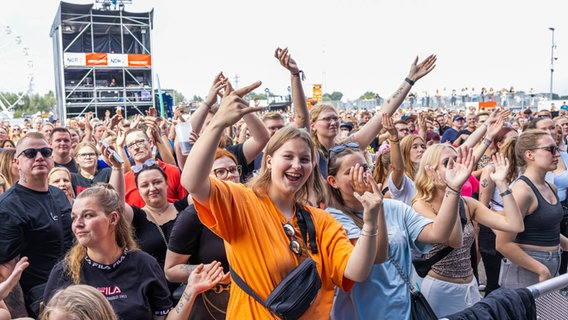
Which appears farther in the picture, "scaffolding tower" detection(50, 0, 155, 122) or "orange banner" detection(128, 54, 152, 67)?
"orange banner" detection(128, 54, 152, 67)

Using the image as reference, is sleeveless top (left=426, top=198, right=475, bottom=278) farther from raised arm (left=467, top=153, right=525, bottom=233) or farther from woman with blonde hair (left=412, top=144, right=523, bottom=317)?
raised arm (left=467, top=153, right=525, bottom=233)

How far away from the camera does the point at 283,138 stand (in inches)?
87.4

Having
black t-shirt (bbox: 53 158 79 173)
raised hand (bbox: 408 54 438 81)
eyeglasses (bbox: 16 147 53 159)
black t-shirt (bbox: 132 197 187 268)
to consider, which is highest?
raised hand (bbox: 408 54 438 81)

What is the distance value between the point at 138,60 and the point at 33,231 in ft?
107

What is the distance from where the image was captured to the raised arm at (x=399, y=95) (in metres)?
4.18

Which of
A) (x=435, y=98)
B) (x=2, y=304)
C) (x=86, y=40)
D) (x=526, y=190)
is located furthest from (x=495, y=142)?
(x=86, y=40)

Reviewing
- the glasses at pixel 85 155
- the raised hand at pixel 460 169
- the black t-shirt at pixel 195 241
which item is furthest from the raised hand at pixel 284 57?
the glasses at pixel 85 155

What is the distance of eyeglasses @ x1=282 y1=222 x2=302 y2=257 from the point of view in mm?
2078

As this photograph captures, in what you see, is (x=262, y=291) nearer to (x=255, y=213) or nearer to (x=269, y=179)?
(x=255, y=213)

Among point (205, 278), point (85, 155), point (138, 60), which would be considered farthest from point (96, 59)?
point (205, 278)

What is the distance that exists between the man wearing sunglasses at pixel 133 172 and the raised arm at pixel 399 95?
1628 mm

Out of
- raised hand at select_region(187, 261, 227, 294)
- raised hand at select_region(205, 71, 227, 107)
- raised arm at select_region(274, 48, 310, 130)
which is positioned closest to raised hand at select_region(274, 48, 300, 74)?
raised arm at select_region(274, 48, 310, 130)

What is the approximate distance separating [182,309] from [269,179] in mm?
751

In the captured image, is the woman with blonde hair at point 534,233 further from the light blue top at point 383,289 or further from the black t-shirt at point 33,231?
the black t-shirt at point 33,231
